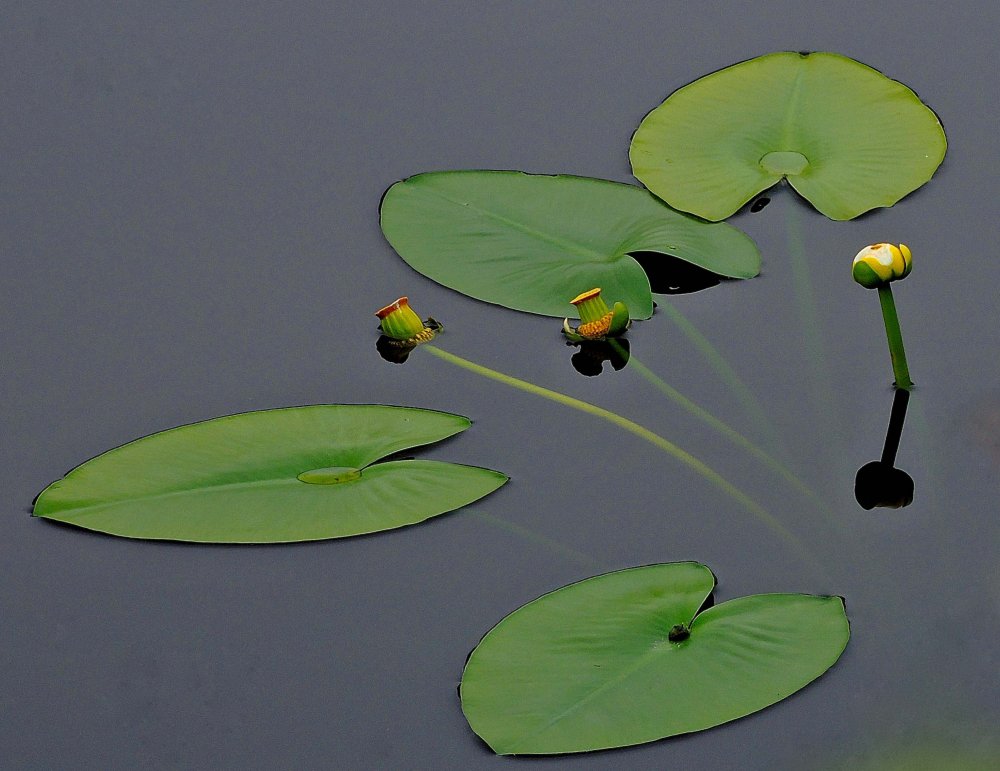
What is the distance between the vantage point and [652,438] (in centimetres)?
179

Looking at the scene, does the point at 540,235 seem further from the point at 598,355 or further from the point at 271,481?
the point at 271,481

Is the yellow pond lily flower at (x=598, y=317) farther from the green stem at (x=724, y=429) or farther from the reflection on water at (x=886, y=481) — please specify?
the reflection on water at (x=886, y=481)

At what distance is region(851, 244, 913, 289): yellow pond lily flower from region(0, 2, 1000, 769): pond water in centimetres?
20

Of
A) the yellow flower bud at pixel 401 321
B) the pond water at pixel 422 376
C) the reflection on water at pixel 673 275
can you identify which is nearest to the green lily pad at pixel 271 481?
the pond water at pixel 422 376

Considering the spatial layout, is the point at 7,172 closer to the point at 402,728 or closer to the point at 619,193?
the point at 619,193

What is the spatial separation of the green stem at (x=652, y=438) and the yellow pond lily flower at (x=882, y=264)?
32 cm

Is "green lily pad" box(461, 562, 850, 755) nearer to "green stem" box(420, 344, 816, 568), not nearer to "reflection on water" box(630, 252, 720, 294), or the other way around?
"green stem" box(420, 344, 816, 568)

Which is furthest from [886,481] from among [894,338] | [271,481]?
[271,481]

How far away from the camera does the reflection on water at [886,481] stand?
170 cm

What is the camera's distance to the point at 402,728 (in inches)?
58.5

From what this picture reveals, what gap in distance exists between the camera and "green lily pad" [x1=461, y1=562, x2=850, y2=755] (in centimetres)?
139

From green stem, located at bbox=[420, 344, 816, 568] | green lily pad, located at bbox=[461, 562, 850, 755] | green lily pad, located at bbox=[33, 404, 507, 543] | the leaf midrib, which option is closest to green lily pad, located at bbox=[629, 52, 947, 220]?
the leaf midrib

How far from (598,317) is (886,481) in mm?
461

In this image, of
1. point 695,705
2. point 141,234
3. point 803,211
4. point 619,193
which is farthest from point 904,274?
point 141,234
